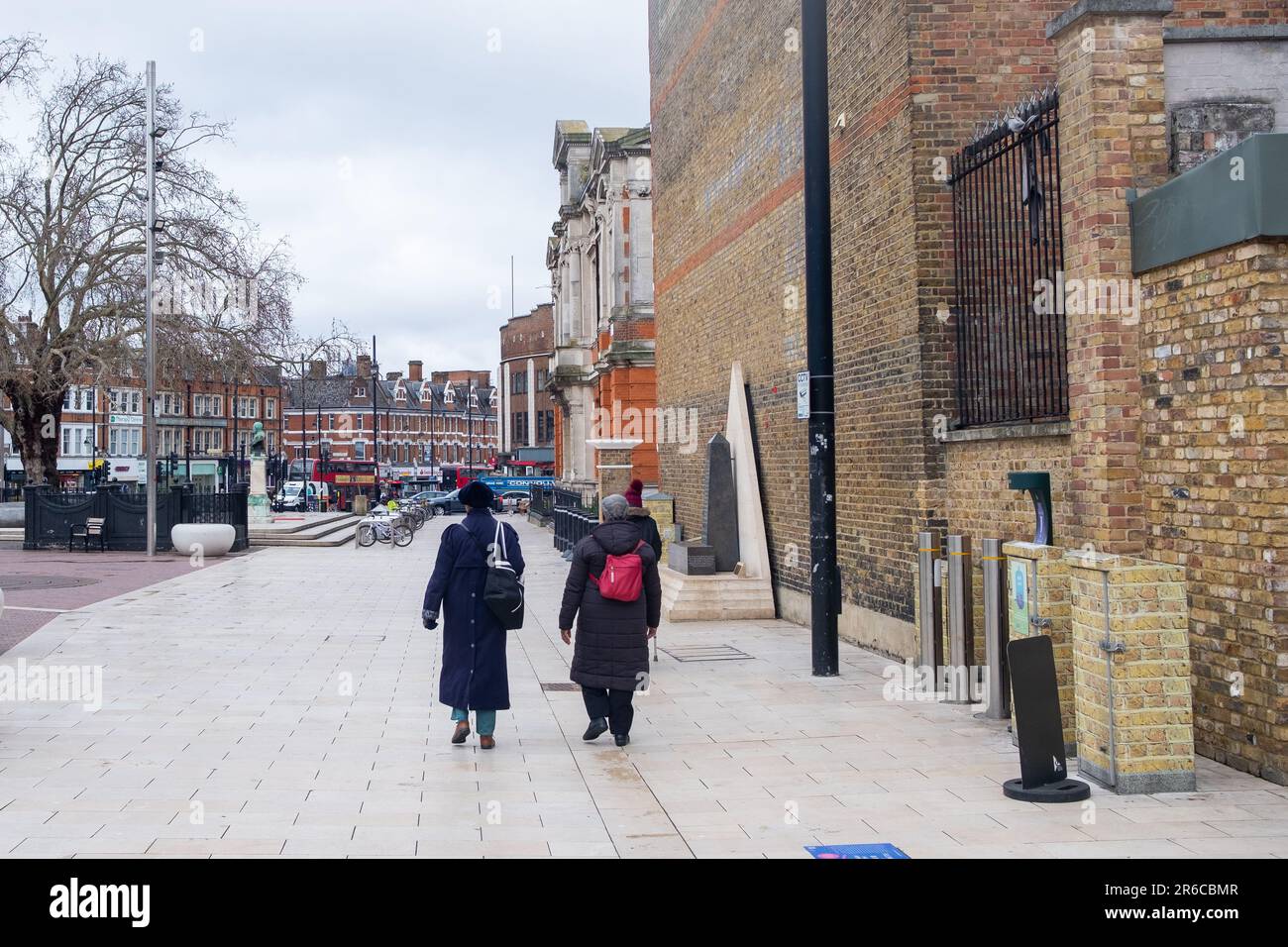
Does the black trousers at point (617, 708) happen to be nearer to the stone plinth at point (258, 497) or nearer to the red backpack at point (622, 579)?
the red backpack at point (622, 579)

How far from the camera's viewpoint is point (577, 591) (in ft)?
27.0

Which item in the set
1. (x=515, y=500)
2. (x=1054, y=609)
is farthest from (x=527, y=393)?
(x=1054, y=609)

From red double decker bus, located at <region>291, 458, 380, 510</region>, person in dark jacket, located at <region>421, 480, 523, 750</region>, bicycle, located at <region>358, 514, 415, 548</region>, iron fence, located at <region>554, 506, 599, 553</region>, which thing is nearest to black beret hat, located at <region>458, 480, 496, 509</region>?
person in dark jacket, located at <region>421, 480, 523, 750</region>

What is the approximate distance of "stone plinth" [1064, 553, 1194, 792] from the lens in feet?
21.2

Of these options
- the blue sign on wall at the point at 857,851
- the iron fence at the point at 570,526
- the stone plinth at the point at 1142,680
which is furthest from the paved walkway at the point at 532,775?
the iron fence at the point at 570,526

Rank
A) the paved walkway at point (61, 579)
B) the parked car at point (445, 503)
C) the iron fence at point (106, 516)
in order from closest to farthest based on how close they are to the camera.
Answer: the paved walkway at point (61, 579), the iron fence at point (106, 516), the parked car at point (445, 503)

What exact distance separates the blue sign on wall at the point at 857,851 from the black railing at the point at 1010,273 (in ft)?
14.5

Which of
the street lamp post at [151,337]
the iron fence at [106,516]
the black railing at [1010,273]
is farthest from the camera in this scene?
the iron fence at [106,516]

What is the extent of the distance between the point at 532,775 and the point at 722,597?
8.54 metres

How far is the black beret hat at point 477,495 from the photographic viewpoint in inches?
321

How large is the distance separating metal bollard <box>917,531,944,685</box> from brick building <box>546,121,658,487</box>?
21.7m

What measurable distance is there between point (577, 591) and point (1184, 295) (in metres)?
4.10

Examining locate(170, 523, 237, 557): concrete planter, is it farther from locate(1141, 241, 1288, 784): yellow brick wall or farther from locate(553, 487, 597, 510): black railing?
locate(1141, 241, 1288, 784): yellow brick wall

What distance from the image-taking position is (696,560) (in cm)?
1609
